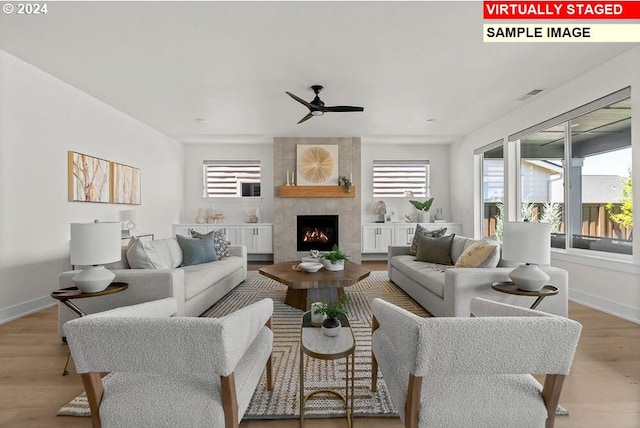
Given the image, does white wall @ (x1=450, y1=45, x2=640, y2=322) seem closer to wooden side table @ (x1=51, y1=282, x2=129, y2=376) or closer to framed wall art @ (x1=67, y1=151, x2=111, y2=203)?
wooden side table @ (x1=51, y1=282, x2=129, y2=376)

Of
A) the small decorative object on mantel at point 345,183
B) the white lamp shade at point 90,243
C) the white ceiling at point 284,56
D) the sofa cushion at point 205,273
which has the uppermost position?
the white ceiling at point 284,56

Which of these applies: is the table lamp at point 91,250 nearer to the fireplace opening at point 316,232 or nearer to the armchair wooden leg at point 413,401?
the armchair wooden leg at point 413,401

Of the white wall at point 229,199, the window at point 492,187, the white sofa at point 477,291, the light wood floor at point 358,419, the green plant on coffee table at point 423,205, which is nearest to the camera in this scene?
the light wood floor at point 358,419

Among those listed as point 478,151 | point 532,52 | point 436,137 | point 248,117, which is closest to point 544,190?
point 478,151

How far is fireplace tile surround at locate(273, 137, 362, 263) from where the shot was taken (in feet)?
Answer: 22.4

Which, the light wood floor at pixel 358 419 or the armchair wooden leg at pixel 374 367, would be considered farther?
the armchair wooden leg at pixel 374 367

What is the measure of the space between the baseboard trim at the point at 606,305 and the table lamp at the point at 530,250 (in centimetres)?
165

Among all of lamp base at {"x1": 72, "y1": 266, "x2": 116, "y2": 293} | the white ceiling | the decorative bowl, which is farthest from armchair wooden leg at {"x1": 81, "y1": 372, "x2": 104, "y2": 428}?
the white ceiling

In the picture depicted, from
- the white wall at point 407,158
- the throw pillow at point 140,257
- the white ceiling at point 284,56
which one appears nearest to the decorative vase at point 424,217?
the white wall at point 407,158

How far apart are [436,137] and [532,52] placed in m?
3.86

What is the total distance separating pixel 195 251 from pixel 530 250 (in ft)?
12.0

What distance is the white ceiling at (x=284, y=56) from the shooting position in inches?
104

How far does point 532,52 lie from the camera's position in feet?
10.6

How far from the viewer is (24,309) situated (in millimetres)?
3441
